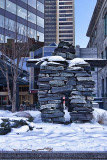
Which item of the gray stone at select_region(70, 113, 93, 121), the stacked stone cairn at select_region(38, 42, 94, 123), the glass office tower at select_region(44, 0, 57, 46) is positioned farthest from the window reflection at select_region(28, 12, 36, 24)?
the glass office tower at select_region(44, 0, 57, 46)

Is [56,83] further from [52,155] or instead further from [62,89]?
[52,155]

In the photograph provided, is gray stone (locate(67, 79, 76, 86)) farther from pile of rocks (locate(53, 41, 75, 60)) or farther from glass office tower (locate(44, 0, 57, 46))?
glass office tower (locate(44, 0, 57, 46))

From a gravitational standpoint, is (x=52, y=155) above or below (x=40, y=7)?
below

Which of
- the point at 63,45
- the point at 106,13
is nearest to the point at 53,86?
the point at 63,45

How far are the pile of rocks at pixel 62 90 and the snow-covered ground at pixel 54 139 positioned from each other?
32.2 inches

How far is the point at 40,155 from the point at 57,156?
416 mm

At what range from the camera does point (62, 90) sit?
958 centimetres

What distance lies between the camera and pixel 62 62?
1025cm

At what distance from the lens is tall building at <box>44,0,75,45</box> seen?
146 metres

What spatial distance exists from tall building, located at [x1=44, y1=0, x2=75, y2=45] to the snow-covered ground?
139100mm

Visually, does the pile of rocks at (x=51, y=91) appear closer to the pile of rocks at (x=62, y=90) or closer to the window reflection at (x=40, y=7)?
the pile of rocks at (x=62, y=90)

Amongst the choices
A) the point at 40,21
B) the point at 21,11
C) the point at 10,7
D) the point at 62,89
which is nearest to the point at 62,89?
the point at 62,89

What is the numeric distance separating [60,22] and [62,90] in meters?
147

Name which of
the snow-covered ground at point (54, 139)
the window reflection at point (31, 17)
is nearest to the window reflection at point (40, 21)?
the window reflection at point (31, 17)
